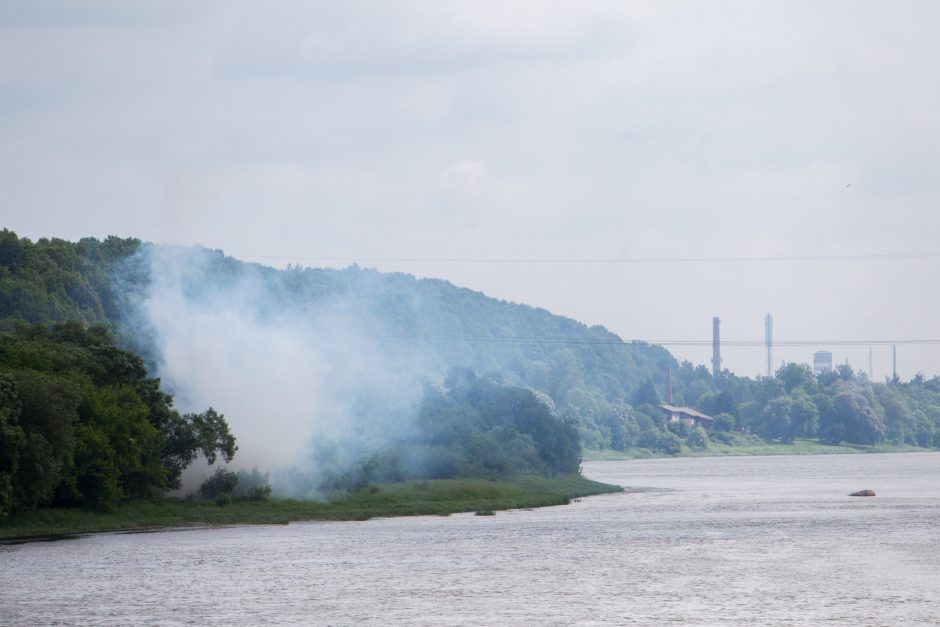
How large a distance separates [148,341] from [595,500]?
47066 mm

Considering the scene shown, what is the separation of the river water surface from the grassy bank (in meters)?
3.94

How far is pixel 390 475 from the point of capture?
137 m

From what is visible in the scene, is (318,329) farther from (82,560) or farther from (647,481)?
(82,560)

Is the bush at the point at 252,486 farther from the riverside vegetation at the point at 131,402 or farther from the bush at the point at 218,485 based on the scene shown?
the riverside vegetation at the point at 131,402

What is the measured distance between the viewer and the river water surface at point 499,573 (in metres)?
54.6

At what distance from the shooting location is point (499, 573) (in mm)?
68438

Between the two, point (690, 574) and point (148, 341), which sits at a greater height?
point (148, 341)

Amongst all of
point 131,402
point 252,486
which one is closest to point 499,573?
point 131,402

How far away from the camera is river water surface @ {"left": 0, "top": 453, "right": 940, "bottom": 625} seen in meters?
54.6

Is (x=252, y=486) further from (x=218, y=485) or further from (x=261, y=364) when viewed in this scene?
(x=261, y=364)

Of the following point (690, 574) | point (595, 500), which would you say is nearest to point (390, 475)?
point (595, 500)

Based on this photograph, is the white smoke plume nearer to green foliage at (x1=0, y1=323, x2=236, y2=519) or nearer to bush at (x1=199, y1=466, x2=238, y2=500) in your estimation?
bush at (x1=199, y1=466, x2=238, y2=500)

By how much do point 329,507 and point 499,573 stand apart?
48.9 metres

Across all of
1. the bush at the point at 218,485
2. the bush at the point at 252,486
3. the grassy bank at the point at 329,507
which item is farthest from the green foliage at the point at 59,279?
the grassy bank at the point at 329,507
